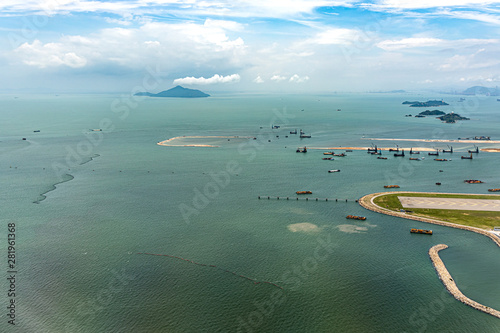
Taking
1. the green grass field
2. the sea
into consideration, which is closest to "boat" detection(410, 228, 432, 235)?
the sea

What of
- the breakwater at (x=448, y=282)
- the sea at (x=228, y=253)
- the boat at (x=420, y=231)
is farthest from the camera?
the boat at (x=420, y=231)

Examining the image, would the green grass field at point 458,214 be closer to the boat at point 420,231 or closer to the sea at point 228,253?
the sea at point 228,253

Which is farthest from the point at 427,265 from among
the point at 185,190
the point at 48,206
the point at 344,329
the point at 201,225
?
the point at 48,206

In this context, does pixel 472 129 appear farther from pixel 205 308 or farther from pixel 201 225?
pixel 205 308

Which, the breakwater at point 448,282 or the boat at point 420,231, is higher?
the boat at point 420,231

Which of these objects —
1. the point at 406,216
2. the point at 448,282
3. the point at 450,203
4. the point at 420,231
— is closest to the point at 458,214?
the point at 450,203

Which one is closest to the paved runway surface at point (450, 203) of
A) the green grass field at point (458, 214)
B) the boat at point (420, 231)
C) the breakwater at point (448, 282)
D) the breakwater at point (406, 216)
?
the green grass field at point (458, 214)

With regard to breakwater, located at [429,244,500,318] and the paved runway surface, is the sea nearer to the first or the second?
breakwater, located at [429,244,500,318]

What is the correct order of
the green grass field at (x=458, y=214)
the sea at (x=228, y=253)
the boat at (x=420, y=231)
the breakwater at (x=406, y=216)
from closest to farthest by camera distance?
the sea at (x=228, y=253), the breakwater at (x=406, y=216), the boat at (x=420, y=231), the green grass field at (x=458, y=214)
